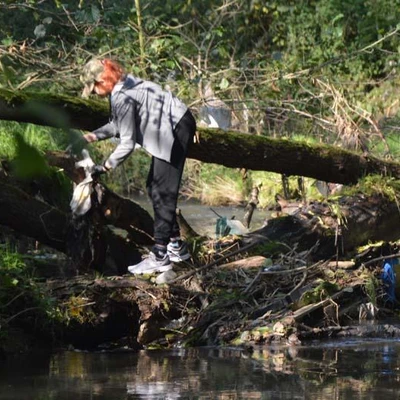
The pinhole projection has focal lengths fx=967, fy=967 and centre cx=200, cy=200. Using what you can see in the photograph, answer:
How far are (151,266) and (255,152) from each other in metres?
1.59

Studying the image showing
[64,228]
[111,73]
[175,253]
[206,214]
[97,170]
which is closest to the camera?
[111,73]

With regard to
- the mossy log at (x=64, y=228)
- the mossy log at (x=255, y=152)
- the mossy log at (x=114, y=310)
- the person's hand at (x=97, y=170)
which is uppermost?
the mossy log at (x=255, y=152)

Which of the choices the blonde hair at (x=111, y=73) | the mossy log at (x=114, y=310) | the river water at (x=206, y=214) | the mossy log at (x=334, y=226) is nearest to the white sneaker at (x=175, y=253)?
the mossy log at (x=114, y=310)

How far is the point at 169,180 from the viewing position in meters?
7.20

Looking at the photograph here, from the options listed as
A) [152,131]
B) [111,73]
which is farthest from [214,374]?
[111,73]

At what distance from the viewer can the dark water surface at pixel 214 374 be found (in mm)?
4676

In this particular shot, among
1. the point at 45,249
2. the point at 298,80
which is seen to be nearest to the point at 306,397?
the point at 45,249

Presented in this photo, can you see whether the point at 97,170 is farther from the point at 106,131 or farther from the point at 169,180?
the point at 169,180

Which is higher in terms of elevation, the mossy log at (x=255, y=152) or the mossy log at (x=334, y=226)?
the mossy log at (x=255, y=152)

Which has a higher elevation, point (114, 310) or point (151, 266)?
point (151, 266)

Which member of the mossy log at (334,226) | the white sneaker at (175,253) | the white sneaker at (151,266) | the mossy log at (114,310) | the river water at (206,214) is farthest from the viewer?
the river water at (206,214)

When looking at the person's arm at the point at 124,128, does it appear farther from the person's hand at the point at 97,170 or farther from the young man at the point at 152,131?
the person's hand at the point at 97,170

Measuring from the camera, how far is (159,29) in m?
11.1

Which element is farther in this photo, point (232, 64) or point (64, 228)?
point (232, 64)
